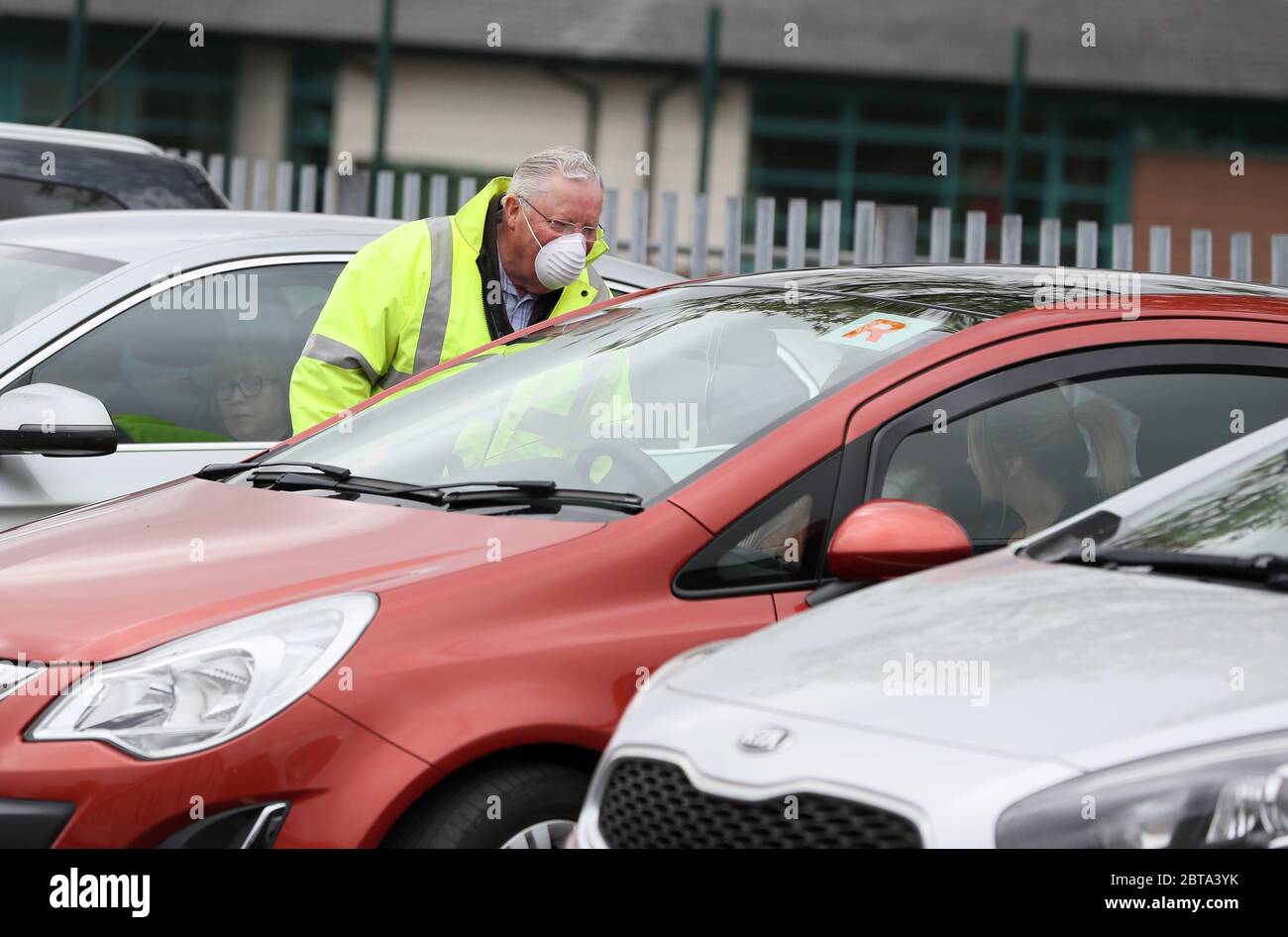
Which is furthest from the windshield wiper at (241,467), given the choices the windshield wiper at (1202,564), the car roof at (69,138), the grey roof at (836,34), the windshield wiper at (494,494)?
the grey roof at (836,34)

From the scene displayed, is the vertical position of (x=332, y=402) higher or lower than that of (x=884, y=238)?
lower

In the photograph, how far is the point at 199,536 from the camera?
11.1 ft

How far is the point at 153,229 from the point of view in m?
5.23

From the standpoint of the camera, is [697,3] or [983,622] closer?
[983,622]

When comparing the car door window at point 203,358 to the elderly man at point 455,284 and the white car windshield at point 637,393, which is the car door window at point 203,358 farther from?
the white car windshield at point 637,393

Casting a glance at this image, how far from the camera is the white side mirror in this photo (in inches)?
163

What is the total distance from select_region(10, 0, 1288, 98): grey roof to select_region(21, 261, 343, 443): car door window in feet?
56.3

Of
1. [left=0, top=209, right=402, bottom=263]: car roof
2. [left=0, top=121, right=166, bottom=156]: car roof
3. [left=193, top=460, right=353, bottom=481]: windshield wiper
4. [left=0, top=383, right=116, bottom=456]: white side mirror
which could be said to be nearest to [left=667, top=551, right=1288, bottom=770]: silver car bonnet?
[left=193, top=460, right=353, bottom=481]: windshield wiper

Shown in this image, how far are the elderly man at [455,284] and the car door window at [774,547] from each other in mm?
1649

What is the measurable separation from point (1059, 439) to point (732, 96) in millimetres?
18914
